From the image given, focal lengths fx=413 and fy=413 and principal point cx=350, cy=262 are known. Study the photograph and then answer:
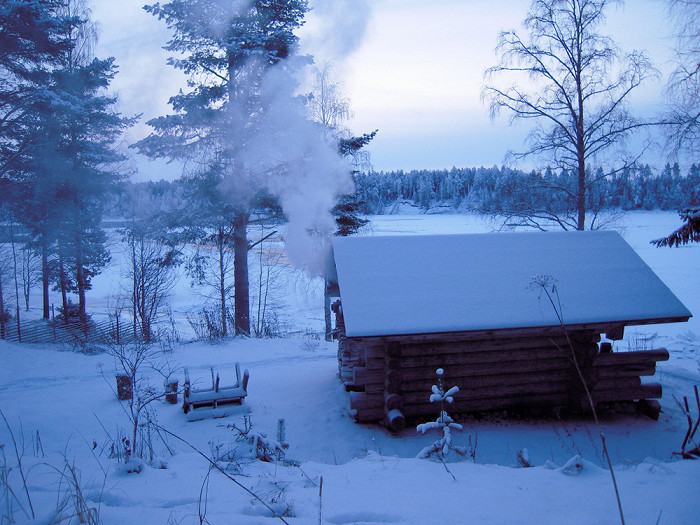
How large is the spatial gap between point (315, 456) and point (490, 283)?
382 cm

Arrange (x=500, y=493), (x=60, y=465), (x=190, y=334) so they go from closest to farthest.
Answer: (x=500, y=493), (x=60, y=465), (x=190, y=334)

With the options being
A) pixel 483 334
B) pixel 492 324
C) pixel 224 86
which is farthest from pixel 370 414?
pixel 224 86

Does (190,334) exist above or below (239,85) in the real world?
below

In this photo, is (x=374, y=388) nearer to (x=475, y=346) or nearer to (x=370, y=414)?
(x=370, y=414)

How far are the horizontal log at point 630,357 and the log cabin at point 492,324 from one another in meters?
0.02

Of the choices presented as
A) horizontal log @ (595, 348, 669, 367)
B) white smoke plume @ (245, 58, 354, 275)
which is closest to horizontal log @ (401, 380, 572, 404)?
horizontal log @ (595, 348, 669, 367)

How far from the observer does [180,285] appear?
112 ft

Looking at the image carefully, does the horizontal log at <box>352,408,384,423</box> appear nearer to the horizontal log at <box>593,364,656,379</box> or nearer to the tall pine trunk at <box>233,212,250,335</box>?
the horizontal log at <box>593,364,656,379</box>

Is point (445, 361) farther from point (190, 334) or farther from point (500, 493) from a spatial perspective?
point (190, 334)

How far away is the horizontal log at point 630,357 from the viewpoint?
7.00m

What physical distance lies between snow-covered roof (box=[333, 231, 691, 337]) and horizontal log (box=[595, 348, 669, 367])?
0.83 meters

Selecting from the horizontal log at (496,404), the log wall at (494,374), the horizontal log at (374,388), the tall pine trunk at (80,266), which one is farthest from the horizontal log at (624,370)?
the tall pine trunk at (80,266)

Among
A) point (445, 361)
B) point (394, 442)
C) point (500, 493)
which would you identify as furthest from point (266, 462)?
point (445, 361)

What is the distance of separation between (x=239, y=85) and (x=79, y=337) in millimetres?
9566
